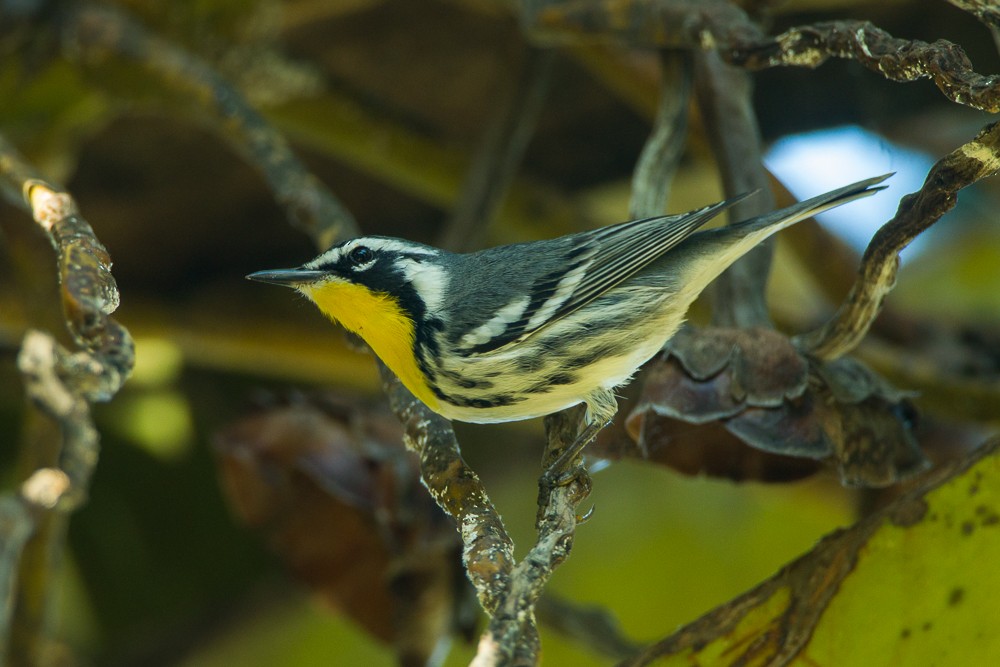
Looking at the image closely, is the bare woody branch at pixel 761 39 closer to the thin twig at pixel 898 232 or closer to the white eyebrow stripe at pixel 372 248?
the thin twig at pixel 898 232

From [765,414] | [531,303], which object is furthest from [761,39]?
[531,303]

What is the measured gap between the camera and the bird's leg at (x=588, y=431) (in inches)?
41.5

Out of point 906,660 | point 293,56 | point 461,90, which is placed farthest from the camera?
point 461,90

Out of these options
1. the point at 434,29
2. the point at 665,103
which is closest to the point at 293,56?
the point at 434,29

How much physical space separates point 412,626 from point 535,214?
0.76 metres

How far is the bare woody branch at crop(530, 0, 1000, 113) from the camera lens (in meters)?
0.74

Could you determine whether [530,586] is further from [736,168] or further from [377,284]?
[377,284]

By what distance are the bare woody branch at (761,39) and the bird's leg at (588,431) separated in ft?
1.23

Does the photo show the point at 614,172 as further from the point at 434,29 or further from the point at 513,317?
the point at 513,317

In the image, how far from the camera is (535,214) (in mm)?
1805

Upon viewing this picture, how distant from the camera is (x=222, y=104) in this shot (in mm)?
1321

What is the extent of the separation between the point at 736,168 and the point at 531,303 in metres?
0.30

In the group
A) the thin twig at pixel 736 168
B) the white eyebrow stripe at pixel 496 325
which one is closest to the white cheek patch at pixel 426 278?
the white eyebrow stripe at pixel 496 325

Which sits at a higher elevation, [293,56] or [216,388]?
[293,56]
